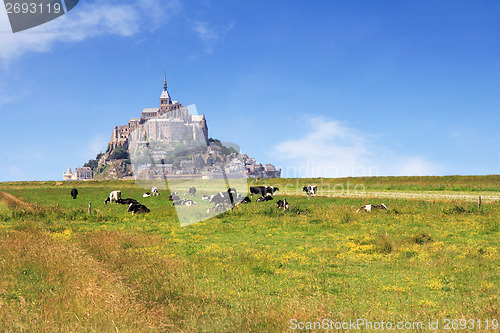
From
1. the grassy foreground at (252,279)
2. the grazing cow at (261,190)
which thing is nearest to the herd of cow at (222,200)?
the grazing cow at (261,190)

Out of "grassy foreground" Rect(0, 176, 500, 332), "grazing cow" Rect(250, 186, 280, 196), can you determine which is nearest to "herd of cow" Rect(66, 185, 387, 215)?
"grazing cow" Rect(250, 186, 280, 196)

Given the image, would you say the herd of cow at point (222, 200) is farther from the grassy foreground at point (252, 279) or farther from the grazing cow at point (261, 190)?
the grassy foreground at point (252, 279)

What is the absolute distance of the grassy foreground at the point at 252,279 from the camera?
7.49 meters

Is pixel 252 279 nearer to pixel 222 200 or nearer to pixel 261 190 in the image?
pixel 222 200

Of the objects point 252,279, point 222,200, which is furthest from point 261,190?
point 252,279

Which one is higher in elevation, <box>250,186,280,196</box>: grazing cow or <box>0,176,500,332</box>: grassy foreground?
<box>250,186,280,196</box>: grazing cow

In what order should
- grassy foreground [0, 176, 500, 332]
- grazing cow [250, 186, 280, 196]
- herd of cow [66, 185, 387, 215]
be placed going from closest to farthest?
grassy foreground [0, 176, 500, 332], herd of cow [66, 185, 387, 215], grazing cow [250, 186, 280, 196]

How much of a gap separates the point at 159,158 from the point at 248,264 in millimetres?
16610

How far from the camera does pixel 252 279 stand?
456 inches

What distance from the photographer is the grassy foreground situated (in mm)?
7488

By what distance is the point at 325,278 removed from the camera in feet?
38.4

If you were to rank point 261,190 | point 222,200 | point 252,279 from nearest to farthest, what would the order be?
point 252,279, point 222,200, point 261,190

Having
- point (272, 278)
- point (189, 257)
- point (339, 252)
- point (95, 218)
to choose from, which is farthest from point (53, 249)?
point (95, 218)

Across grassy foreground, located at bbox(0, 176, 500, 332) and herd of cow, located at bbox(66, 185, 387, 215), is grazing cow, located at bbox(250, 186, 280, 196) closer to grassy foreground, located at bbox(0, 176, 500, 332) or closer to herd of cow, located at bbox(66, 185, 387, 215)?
herd of cow, located at bbox(66, 185, 387, 215)
